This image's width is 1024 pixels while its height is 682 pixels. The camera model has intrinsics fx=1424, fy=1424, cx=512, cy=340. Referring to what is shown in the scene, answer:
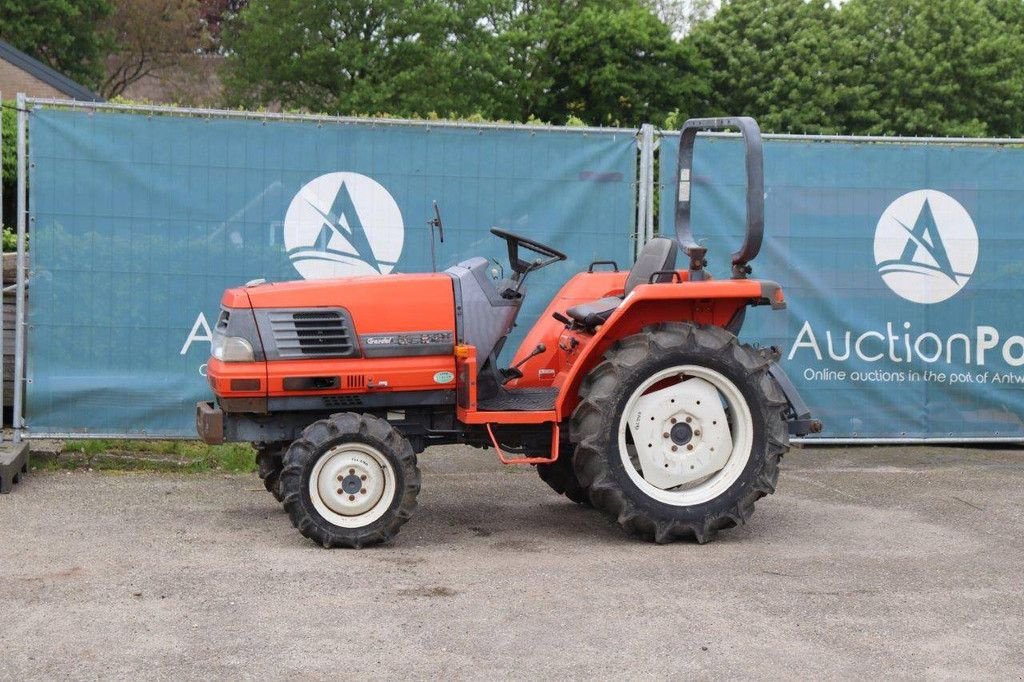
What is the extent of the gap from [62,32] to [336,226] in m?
45.1

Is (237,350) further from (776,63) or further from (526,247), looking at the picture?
(776,63)

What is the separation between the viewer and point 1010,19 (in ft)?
163

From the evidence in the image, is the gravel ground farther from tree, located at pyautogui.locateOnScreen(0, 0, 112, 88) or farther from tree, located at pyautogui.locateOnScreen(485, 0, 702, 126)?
tree, located at pyautogui.locateOnScreen(0, 0, 112, 88)

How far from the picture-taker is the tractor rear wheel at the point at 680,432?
743cm

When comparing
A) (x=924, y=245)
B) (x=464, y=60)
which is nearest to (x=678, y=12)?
(x=464, y=60)

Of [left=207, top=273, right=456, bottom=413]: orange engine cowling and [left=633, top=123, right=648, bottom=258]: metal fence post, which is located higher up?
[left=633, top=123, right=648, bottom=258]: metal fence post

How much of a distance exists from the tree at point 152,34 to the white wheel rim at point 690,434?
47.6 m

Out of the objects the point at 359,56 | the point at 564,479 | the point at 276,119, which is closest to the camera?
the point at 564,479

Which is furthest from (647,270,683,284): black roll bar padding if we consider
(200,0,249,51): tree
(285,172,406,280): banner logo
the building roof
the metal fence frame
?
→ (200,0,249,51): tree

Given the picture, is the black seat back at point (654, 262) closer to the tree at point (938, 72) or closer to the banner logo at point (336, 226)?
the banner logo at point (336, 226)

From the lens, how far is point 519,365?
838 centimetres

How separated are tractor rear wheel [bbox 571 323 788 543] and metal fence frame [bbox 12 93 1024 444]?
8.42ft

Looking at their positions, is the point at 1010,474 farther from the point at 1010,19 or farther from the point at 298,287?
the point at 1010,19

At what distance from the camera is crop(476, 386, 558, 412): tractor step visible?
7680 mm
